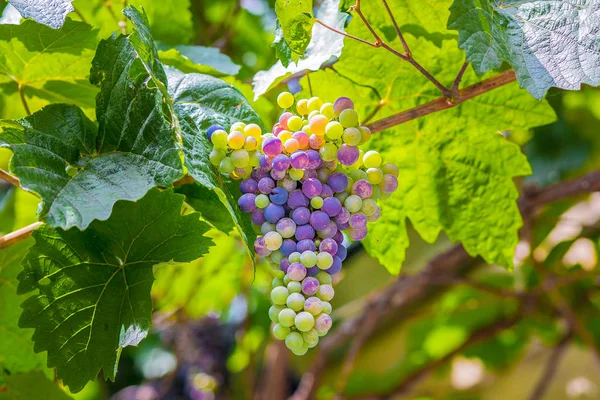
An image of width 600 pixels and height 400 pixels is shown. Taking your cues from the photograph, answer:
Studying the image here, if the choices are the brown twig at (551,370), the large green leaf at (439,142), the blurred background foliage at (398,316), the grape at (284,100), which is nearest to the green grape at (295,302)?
the grape at (284,100)

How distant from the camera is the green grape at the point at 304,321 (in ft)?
1.89

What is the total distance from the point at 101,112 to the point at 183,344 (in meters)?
1.45

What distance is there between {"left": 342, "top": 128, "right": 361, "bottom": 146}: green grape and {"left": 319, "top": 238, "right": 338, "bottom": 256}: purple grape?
0.10 meters

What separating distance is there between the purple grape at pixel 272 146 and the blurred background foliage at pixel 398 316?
0.72 m

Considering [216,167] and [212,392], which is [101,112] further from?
[212,392]

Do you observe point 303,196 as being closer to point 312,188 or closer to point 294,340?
point 312,188

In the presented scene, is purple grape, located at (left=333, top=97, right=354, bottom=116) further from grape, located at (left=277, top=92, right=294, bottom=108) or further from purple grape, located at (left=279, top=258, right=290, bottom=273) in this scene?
purple grape, located at (left=279, top=258, right=290, bottom=273)

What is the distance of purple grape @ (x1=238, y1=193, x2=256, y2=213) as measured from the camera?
2.11 ft

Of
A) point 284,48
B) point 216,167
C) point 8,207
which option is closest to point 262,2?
point 8,207

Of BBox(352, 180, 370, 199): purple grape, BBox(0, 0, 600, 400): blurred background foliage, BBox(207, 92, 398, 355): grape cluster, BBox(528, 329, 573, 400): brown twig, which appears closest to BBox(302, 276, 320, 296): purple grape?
BBox(207, 92, 398, 355): grape cluster

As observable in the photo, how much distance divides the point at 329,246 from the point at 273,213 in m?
0.06

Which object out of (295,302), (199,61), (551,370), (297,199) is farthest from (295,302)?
(551,370)

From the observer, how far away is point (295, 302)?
59cm

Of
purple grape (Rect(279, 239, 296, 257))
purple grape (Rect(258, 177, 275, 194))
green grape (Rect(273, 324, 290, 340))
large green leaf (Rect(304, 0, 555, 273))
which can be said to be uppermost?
purple grape (Rect(258, 177, 275, 194))
